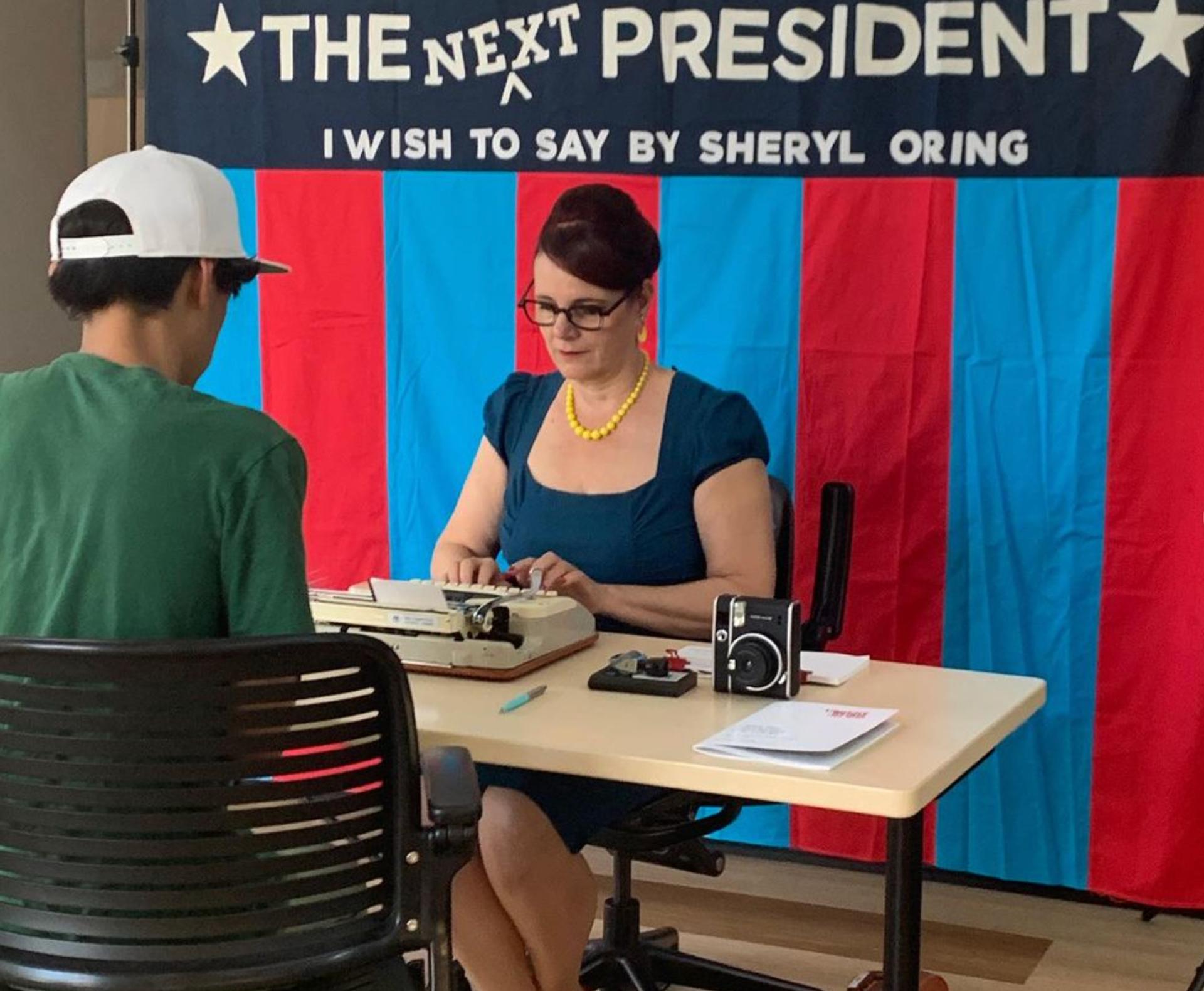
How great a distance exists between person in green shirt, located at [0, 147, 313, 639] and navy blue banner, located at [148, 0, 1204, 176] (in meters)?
1.84

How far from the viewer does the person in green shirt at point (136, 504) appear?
169 cm

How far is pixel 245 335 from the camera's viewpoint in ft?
12.8

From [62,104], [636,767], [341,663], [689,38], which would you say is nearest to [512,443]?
[689,38]

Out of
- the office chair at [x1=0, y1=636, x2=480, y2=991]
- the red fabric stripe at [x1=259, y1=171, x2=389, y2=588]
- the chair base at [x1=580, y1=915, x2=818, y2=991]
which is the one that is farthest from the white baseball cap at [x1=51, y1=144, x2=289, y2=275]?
the red fabric stripe at [x1=259, y1=171, x2=389, y2=588]

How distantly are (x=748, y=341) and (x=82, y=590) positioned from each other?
197 cm

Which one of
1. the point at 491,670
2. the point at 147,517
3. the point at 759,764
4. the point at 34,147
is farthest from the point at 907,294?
the point at 34,147

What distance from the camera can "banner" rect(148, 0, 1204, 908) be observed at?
124 inches

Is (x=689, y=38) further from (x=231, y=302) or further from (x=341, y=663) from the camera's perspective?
(x=341, y=663)

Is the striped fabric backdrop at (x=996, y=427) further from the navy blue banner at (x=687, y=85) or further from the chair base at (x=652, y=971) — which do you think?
the chair base at (x=652, y=971)

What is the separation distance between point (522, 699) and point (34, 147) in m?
2.75

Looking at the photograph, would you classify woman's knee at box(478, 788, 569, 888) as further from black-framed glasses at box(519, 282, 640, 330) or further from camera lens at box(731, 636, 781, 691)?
black-framed glasses at box(519, 282, 640, 330)

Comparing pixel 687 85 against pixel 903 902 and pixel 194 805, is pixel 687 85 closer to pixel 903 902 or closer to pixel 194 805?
pixel 903 902

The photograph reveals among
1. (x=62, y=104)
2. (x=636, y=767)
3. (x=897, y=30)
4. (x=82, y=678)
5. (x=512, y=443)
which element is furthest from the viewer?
(x=62, y=104)

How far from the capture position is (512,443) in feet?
9.82
